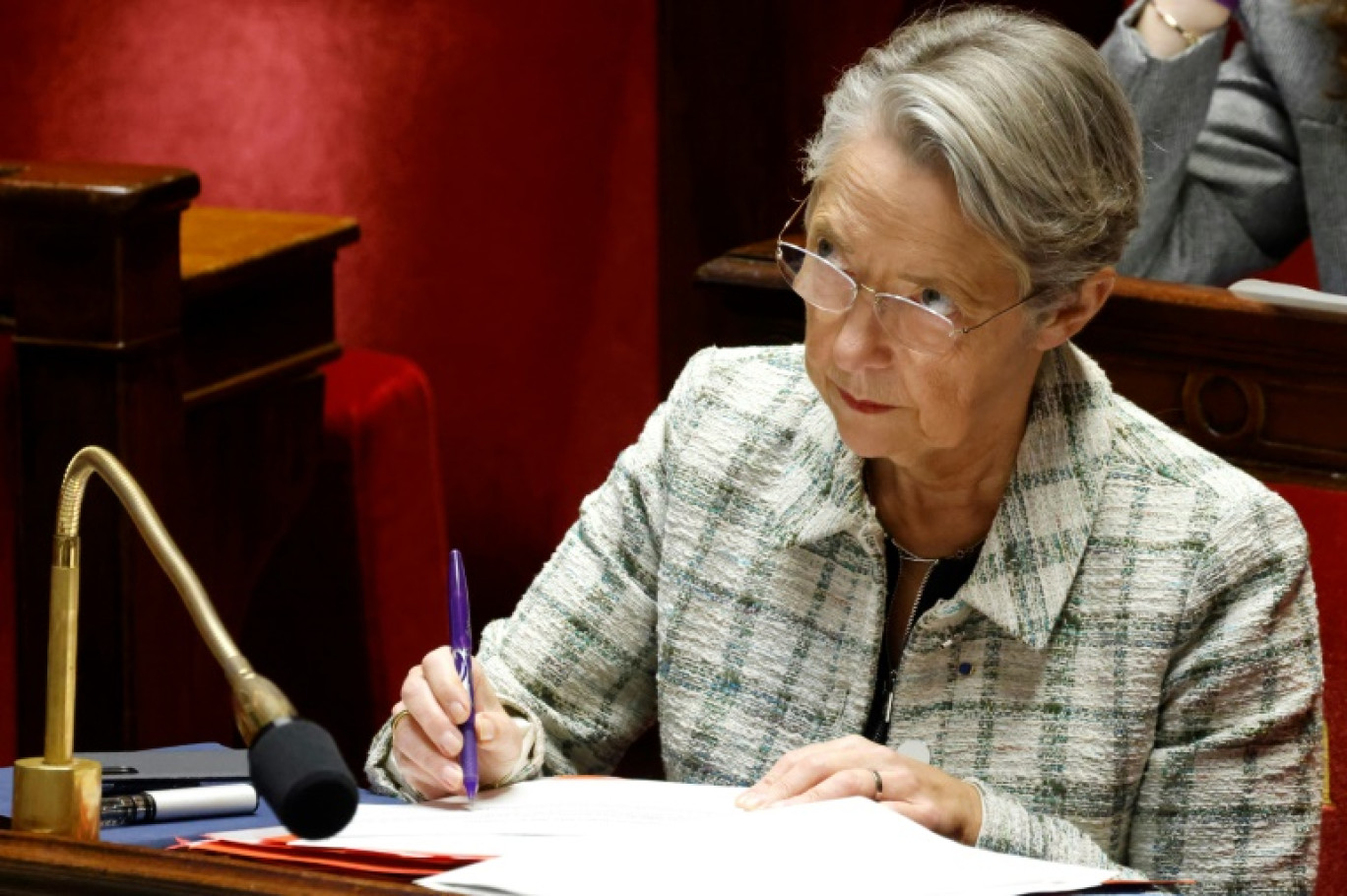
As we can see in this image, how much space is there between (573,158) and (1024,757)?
6.47ft

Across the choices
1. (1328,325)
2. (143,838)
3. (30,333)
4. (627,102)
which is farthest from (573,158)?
(143,838)

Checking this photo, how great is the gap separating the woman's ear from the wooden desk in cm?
54

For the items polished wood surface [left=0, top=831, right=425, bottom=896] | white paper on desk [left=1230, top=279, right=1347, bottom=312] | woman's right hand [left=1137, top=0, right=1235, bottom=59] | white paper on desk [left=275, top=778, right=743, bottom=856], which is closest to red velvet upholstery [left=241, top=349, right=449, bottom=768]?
woman's right hand [left=1137, top=0, right=1235, bottom=59]

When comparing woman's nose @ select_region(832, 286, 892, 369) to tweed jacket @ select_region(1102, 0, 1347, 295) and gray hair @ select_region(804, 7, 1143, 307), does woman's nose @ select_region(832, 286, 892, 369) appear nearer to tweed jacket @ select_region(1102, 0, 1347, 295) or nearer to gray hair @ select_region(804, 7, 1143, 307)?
gray hair @ select_region(804, 7, 1143, 307)

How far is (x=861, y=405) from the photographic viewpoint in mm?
1506

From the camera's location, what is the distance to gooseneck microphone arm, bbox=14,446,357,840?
3.02 feet

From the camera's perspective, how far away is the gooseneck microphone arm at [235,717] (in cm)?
92

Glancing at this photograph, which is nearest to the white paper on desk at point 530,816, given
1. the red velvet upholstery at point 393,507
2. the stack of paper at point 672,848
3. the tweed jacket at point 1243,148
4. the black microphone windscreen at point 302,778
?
the stack of paper at point 672,848

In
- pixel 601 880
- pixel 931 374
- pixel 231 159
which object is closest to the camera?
pixel 601 880

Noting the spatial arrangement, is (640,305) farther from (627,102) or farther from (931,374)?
(931,374)

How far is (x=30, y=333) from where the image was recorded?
2229mm

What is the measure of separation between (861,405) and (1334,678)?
2.03 ft

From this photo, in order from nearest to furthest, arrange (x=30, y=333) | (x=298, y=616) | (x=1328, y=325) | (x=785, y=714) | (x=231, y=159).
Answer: (x=785, y=714)
(x=1328, y=325)
(x=30, y=333)
(x=298, y=616)
(x=231, y=159)

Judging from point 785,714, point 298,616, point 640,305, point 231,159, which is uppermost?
point 231,159
